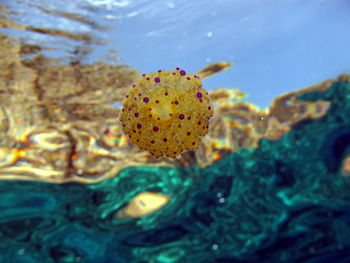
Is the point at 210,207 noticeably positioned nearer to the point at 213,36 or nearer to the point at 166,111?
the point at 213,36

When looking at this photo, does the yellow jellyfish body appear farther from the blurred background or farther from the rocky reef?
the rocky reef

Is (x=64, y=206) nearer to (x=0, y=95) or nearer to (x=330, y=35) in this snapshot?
(x=0, y=95)

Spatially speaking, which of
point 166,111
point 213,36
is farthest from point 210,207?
point 166,111

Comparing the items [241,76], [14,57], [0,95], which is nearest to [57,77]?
[14,57]

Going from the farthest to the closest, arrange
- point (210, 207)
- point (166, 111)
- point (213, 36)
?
point (210, 207)
point (213, 36)
point (166, 111)

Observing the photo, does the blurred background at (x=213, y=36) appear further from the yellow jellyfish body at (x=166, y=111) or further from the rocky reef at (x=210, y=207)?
the yellow jellyfish body at (x=166, y=111)

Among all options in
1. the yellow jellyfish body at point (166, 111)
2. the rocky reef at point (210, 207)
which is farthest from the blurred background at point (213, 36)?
the yellow jellyfish body at point (166, 111)

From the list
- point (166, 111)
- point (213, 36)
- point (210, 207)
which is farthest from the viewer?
point (210, 207)
